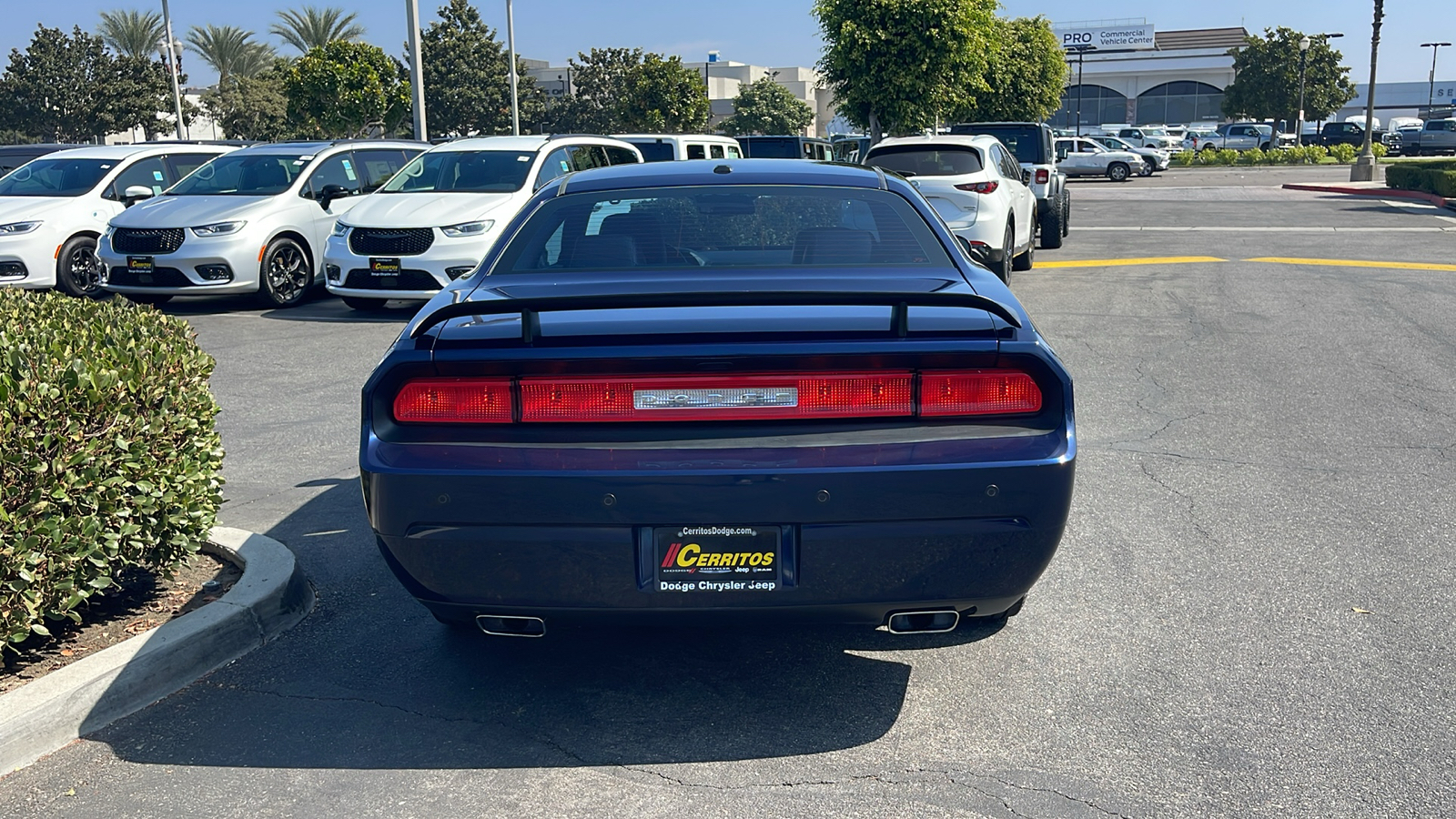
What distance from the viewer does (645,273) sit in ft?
14.5

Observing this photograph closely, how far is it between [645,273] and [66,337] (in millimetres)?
1891

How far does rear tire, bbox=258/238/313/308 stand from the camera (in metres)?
13.6

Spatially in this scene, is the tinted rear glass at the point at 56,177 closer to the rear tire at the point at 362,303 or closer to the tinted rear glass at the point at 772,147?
the rear tire at the point at 362,303

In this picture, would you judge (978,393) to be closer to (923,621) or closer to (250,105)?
(923,621)

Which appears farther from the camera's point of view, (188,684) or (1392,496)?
(1392,496)

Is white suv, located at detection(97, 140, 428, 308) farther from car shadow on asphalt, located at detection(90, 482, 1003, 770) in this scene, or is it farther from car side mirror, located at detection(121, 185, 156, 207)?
car shadow on asphalt, located at detection(90, 482, 1003, 770)

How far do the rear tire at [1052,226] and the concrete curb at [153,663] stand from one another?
15.8 metres

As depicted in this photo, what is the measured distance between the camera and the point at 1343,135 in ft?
227

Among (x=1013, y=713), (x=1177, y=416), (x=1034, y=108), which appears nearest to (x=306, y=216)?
(x=1177, y=416)

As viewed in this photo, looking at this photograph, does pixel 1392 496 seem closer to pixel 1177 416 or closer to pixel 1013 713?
pixel 1177 416

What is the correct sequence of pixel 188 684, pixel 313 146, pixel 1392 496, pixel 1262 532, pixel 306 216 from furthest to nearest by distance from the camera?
pixel 313 146 < pixel 306 216 < pixel 1392 496 < pixel 1262 532 < pixel 188 684

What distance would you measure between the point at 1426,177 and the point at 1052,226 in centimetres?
1540

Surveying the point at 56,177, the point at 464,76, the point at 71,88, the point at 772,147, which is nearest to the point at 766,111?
the point at 464,76

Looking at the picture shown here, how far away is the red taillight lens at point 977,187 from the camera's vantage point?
14219mm
